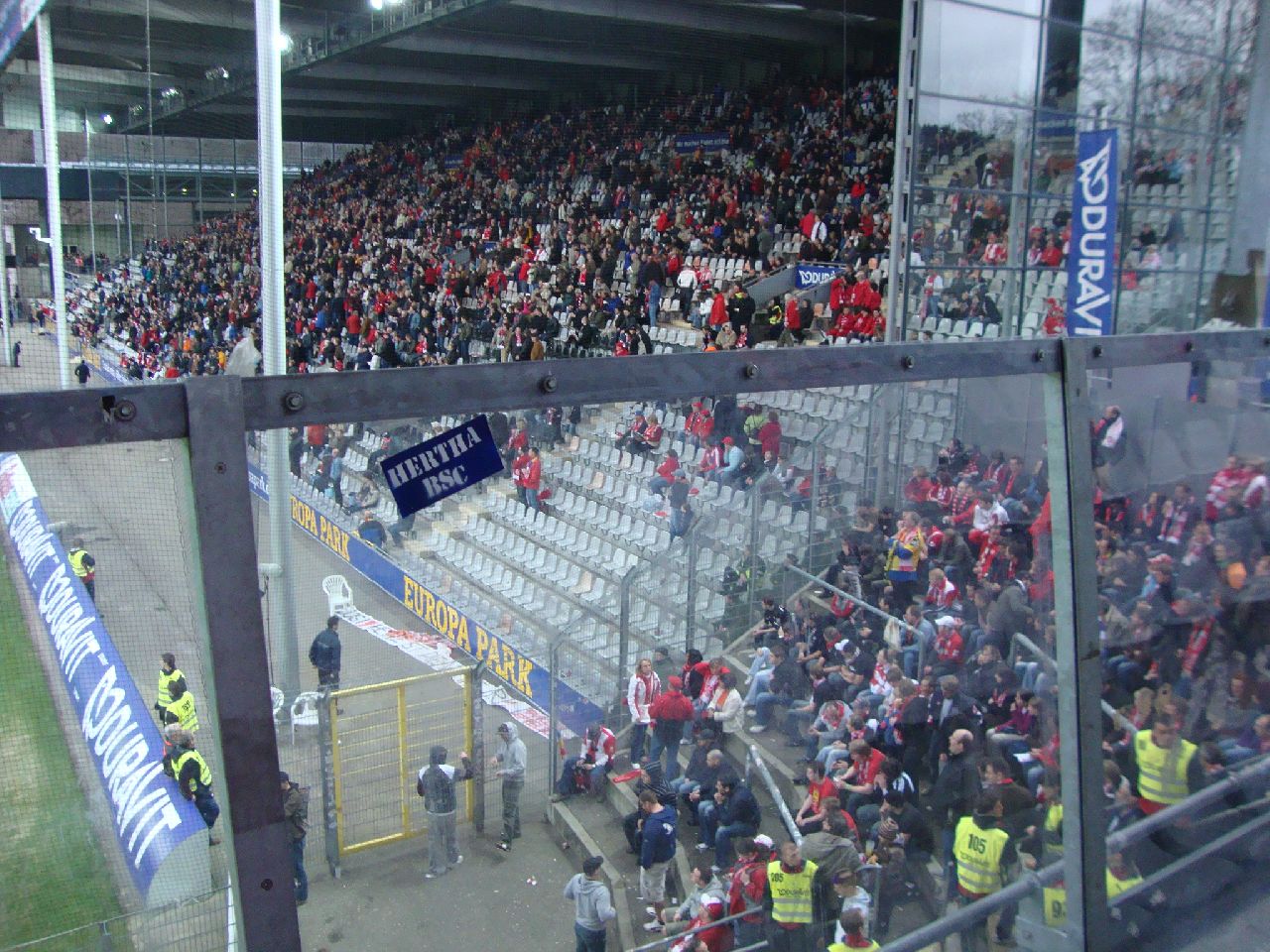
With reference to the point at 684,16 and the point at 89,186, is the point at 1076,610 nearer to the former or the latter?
the point at 89,186

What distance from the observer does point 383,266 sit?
24.2 m

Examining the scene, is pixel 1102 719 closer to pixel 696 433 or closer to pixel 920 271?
pixel 696 433

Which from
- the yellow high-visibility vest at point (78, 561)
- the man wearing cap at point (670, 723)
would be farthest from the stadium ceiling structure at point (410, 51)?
the man wearing cap at point (670, 723)

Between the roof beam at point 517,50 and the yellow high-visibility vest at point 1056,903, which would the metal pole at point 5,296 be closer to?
the roof beam at point 517,50

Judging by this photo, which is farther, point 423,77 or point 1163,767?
point 423,77

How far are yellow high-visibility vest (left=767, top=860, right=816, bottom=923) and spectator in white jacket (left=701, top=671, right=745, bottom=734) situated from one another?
23cm

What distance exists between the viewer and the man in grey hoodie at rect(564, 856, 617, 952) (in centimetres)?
153

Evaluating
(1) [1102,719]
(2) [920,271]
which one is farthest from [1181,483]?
(2) [920,271]

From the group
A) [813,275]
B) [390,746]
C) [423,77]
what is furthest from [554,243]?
[390,746]

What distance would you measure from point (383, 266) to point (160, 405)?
78.8ft

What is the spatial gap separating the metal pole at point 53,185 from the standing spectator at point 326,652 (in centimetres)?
1366

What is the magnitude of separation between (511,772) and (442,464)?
1.69 feet

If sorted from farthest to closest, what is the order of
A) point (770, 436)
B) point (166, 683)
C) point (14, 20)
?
point (14, 20)
point (770, 436)
point (166, 683)

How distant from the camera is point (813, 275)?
1566 centimetres
